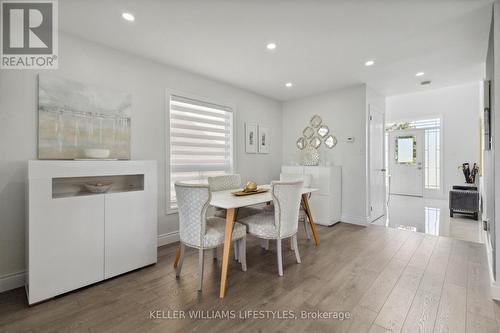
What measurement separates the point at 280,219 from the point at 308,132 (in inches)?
118

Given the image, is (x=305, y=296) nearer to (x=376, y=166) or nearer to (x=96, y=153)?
(x=96, y=153)

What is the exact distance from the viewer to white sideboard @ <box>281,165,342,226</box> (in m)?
4.10

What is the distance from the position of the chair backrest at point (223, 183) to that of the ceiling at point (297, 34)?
5.22 feet

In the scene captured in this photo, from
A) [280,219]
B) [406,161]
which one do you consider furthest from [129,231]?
[406,161]

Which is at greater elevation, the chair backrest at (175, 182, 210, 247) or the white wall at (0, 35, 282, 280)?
the white wall at (0, 35, 282, 280)

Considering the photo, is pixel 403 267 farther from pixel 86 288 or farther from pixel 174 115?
pixel 174 115

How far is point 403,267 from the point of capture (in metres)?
2.50

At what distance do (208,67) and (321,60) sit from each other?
157 cm

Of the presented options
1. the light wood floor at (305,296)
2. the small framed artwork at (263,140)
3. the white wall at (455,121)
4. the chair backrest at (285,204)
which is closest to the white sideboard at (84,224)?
the light wood floor at (305,296)

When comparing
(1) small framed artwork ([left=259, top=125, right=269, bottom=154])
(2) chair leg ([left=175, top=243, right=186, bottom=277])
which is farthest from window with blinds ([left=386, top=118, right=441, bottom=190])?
(2) chair leg ([left=175, top=243, right=186, bottom=277])

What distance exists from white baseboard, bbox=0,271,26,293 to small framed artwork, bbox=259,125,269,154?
12.3 feet

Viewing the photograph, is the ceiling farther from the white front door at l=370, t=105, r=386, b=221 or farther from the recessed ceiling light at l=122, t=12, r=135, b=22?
the white front door at l=370, t=105, r=386, b=221

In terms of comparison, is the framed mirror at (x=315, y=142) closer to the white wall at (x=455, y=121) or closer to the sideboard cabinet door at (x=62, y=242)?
the white wall at (x=455, y=121)

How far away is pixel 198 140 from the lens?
12.0ft
